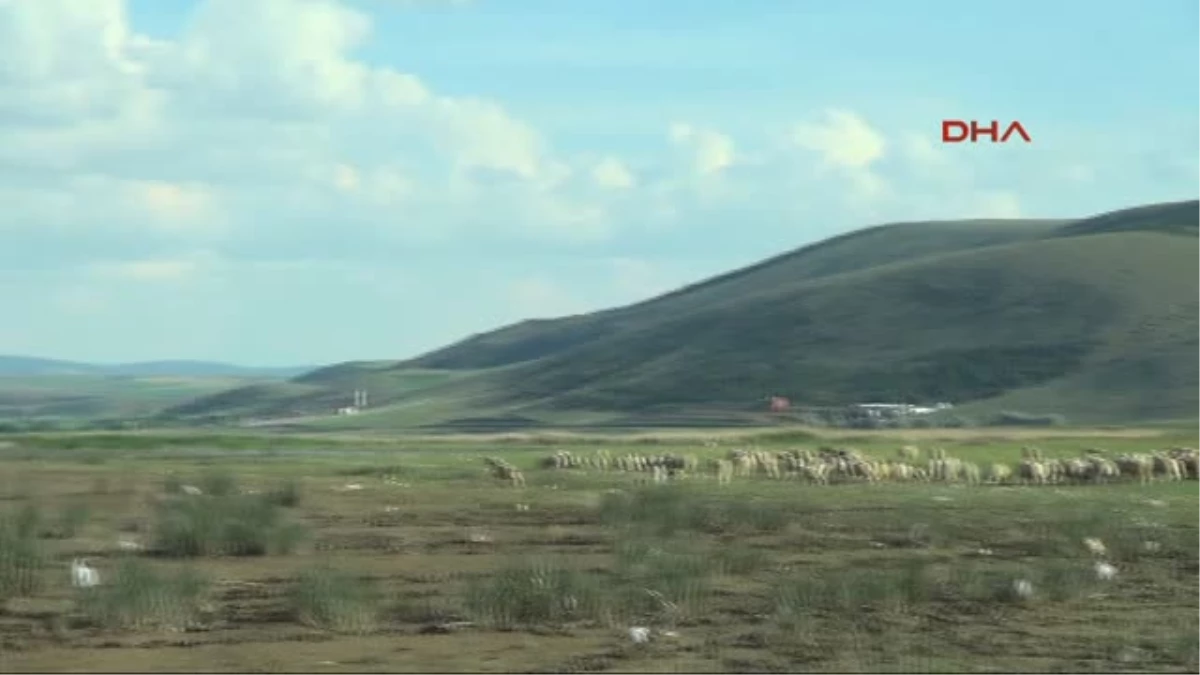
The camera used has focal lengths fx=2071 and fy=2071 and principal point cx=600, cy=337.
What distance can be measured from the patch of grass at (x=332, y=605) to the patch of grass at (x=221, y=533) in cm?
651

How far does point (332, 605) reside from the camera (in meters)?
21.2

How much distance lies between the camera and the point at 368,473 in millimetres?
54906

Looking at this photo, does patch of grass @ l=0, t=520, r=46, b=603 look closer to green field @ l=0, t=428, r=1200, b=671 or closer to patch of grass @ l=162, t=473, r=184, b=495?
green field @ l=0, t=428, r=1200, b=671

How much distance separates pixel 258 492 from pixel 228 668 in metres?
21.9

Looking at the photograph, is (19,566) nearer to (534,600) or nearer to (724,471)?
(534,600)

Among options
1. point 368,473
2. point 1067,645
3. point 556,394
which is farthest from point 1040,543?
point 556,394

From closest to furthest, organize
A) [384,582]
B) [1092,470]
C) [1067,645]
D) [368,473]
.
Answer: [1067,645] → [384,582] → [1092,470] → [368,473]

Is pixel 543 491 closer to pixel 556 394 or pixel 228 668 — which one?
pixel 228 668

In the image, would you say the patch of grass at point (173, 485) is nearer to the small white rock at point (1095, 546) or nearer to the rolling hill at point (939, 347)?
the small white rock at point (1095, 546)

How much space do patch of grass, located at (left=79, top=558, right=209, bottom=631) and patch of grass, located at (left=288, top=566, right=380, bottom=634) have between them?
3.59 ft

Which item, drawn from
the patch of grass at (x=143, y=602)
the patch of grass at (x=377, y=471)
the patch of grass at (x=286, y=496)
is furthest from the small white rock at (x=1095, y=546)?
the patch of grass at (x=377, y=471)

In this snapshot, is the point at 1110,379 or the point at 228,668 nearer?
the point at 228,668

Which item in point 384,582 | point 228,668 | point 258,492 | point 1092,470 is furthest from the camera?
point 1092,470

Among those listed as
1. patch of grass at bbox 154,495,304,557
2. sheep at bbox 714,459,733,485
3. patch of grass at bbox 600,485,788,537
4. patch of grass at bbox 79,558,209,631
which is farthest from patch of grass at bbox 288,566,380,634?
sheep at bbox 714,459,733,485
